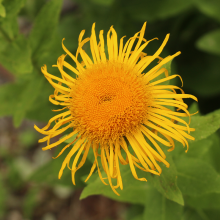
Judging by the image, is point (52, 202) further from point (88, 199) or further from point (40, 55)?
point (40, 55)

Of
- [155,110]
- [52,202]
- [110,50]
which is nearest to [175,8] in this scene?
[110,50]

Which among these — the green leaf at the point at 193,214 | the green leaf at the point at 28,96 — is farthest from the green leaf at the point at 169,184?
the green leaf at the point at 28,96

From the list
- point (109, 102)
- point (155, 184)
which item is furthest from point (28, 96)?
point (155, 184)

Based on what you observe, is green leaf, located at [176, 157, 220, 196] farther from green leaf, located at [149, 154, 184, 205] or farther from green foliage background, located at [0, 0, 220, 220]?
green leaf, located at [149, 154, 184, 205]

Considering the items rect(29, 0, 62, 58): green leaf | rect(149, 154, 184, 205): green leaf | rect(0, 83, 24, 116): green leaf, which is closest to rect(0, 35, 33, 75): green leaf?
rect(29, 0, 62, 58): green leaf

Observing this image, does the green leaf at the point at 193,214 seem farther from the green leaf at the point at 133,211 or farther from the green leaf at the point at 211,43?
the green leaf at the point at 211,43

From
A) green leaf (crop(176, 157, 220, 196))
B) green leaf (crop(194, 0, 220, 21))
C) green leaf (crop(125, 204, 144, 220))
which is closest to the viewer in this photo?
green leaf (crop(176, 157, 220, 196))

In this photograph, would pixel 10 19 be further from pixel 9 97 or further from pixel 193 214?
pixel 193 214
